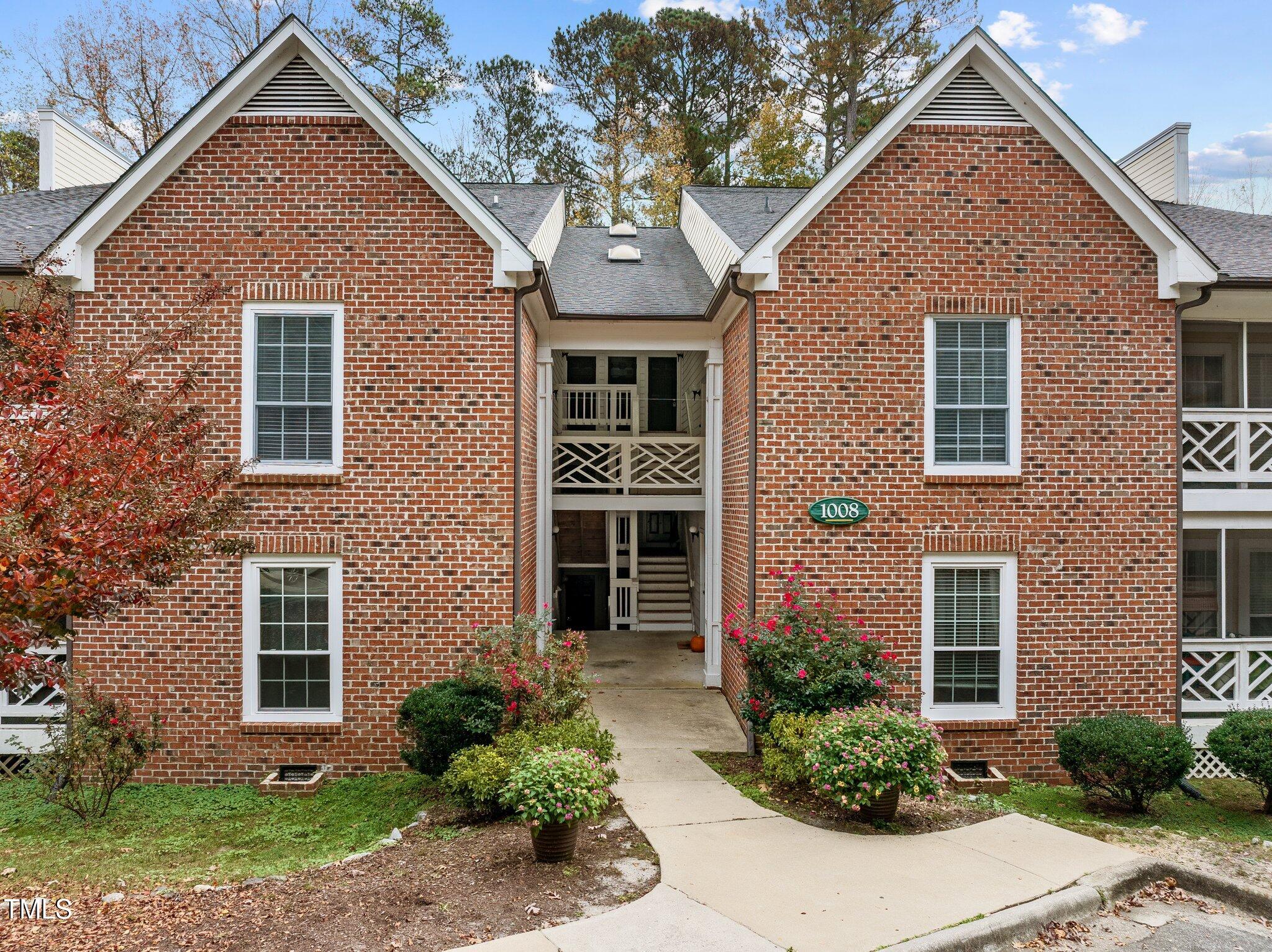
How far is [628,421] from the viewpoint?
730 inches

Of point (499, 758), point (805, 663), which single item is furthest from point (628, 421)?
point (499, 758)

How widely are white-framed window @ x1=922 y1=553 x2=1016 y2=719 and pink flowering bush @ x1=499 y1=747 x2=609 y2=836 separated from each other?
515 cm

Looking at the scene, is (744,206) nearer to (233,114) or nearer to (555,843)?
(233,114)

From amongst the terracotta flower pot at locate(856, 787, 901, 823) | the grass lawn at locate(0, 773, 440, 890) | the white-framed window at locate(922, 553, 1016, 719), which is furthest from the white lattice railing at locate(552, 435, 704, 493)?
the terracotta flower pot at locate(856, 787, 901, 823)

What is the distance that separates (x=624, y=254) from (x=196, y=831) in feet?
36.9

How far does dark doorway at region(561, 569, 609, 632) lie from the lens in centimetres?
1894

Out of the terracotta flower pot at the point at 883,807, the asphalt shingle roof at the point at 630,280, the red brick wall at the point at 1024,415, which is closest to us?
the terracotta flower pot at the point at 883,807

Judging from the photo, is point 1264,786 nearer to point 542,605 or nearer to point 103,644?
point 542,605

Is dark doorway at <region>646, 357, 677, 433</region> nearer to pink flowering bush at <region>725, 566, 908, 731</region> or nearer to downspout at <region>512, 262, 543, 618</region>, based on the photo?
downspout at <region>512, 262, 543, 618</region>

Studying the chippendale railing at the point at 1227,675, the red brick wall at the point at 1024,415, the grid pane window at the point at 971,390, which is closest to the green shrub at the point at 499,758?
the red brick wall at the point at 1024,415

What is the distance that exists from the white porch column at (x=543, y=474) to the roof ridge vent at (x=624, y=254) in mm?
3719

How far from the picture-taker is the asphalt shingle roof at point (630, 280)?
12.2 m

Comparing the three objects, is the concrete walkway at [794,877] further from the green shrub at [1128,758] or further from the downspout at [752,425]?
the downspout at [752,425]

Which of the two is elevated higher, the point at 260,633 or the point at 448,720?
the point at 260,633
